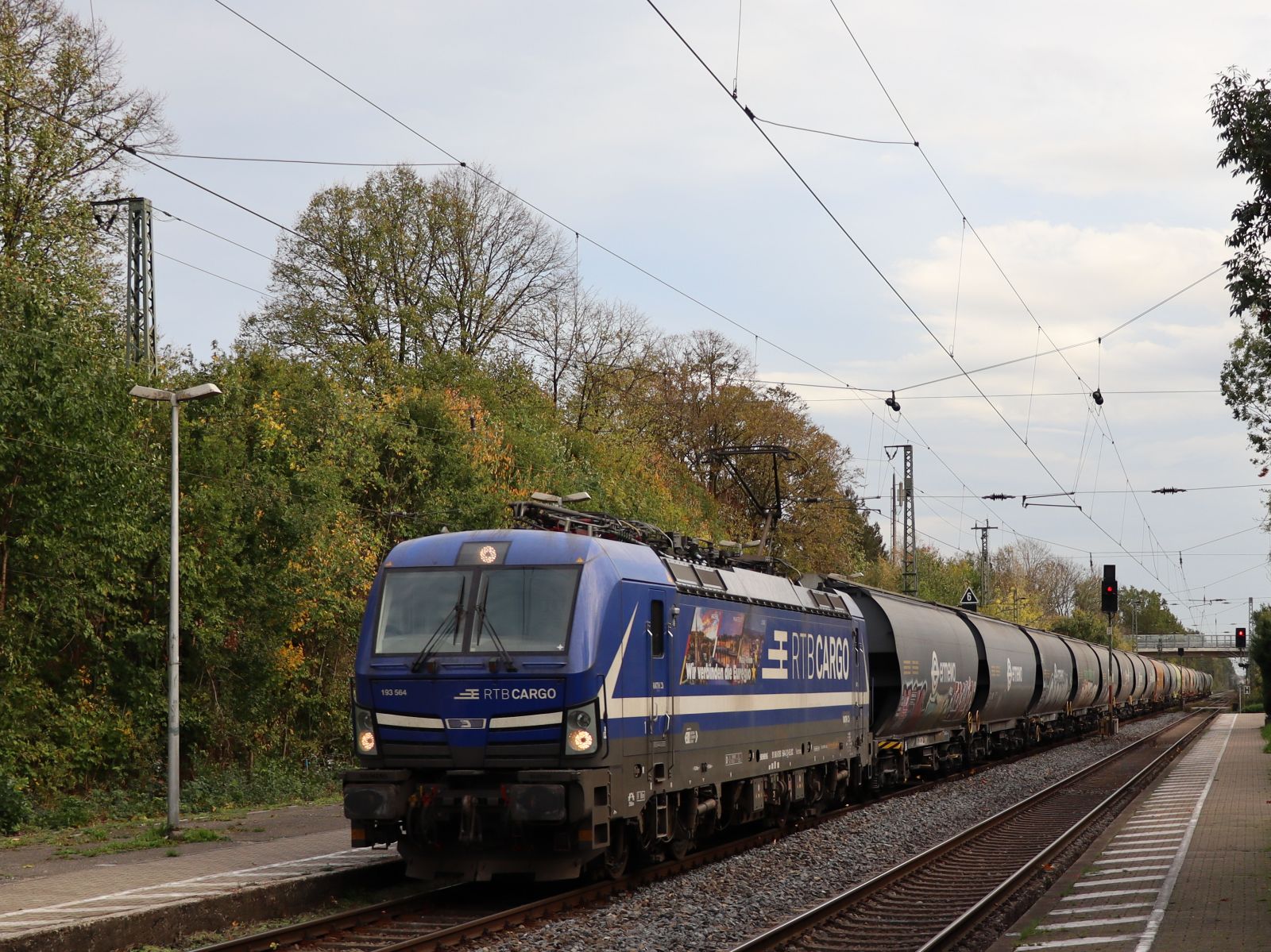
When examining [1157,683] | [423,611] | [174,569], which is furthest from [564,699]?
[1157,683]

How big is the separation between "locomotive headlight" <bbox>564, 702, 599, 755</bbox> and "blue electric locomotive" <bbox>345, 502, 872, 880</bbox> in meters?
0.01

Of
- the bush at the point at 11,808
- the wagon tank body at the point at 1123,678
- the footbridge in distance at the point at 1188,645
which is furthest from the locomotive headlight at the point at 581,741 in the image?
the footbridge in distance at the point at 1188,645

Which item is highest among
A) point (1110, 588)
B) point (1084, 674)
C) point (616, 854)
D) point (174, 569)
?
point (174, 569)

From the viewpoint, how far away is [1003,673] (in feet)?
111

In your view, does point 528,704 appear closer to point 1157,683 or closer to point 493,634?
point 493,634

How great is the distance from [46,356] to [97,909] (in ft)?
42.8

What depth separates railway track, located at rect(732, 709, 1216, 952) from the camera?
38.8ft

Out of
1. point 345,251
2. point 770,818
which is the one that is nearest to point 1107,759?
point 770,818

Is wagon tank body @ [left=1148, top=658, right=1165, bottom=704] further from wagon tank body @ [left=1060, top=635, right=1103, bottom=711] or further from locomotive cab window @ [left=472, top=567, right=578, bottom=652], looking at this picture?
locomotive cab window @ [left=472, top=567, right=578, bottom=652]

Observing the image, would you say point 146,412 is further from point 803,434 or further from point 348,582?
point 803,434

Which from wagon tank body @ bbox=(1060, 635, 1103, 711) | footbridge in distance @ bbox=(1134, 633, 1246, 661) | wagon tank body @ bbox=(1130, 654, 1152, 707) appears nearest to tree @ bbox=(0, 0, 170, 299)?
wagon tank body @ bbox=(1060, 635, 1103, 711)

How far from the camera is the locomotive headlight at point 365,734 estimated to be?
1332cm

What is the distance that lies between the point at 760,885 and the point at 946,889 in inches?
80.6

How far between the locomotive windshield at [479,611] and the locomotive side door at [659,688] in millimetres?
1384
